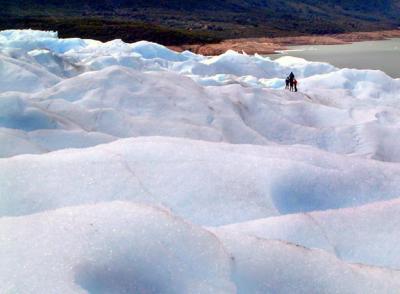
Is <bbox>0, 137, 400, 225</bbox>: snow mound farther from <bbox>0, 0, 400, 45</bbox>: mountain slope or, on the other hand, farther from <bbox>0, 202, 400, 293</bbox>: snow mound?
<bbox>0, 0, 400, 45</bbox>: mountain slope

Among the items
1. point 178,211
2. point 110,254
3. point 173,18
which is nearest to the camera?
point 110,254

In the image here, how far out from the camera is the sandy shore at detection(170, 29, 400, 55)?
52625 mm

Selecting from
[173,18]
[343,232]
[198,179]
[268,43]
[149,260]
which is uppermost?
[149,260]

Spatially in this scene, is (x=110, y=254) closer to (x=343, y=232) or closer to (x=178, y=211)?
(x=178, y=211)

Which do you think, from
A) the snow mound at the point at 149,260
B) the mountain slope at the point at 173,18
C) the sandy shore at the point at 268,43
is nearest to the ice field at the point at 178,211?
the snow mound at the point at 149,260

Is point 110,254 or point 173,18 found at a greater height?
point 110,254

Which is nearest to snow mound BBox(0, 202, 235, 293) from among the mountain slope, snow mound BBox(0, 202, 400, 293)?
snow mound BBox(0, 202, 400, 293)

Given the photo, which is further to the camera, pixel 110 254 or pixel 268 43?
pixel 268 43

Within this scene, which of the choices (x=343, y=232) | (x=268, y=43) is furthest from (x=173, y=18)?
(x=343, y=232)

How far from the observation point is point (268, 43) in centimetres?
6850

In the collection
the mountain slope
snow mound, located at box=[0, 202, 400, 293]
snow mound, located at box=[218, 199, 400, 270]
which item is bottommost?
the mountain slope

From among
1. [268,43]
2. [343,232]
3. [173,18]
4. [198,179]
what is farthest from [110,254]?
[173,18]

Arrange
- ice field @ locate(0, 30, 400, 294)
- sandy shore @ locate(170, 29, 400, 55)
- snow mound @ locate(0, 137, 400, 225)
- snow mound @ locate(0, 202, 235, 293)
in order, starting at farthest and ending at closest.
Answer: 1. sandy shore @ locate(170, 29, 400, 55)
2. snow mound @ locate(0, 137, 400, 225)
3. ice field @ locate(0, 30, 400, 294)
4. snow mound @ locate(0, 202, 235, 293)

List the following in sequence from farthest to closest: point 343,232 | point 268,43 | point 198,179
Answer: point 268,43 < point 198,179 < point 343,232
